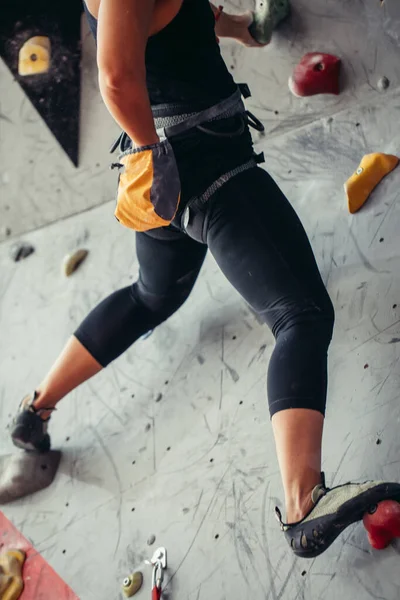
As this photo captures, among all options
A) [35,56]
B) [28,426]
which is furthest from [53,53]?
[28,426]

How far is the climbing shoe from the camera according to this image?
200cm

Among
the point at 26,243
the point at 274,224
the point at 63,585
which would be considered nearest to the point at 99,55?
the point at 274,224

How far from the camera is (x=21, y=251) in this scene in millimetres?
2490

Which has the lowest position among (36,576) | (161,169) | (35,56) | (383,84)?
(36,576)

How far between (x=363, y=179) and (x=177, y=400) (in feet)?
2.20

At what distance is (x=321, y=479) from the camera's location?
1.25 metres

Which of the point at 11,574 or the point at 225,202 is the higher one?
the point at 225,202

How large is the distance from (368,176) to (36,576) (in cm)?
119

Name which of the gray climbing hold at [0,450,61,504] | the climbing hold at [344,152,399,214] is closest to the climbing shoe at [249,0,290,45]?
the climbing hold at [344,152,399,214]

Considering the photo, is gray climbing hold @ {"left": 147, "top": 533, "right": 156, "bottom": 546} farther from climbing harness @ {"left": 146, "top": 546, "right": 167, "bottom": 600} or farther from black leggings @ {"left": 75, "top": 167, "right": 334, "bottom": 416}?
black leggings @ {"left": 75, "top": 167, "right": 334, "bottom": 416}

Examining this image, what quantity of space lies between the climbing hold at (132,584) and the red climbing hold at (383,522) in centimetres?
54

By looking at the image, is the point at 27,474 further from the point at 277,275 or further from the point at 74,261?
the point at 277,275

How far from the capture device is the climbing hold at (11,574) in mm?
1791

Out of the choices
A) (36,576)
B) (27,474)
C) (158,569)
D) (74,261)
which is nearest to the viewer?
(158,569)
